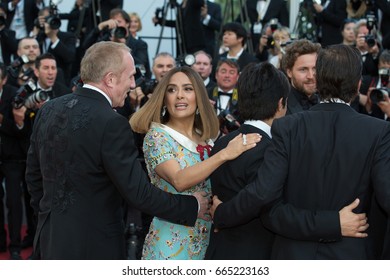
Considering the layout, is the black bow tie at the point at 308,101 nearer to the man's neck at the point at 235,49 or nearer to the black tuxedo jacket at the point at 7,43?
the man's neck at the point at 235,49

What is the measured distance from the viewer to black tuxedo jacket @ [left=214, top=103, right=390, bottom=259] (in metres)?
2.57

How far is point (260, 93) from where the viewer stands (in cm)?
291

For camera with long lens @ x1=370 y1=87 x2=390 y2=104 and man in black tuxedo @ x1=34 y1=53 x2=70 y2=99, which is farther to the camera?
man in black tuxedo @ x1=34 y1=53 x2=70 y2=99

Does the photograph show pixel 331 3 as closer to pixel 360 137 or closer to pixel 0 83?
pixel 0 83

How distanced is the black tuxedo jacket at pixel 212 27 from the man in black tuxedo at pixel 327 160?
620 centimetres

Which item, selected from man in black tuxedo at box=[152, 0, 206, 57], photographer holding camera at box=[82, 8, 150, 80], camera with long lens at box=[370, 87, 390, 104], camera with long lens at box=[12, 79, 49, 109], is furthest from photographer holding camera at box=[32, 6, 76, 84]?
camera with long lens at box=[370, 87, 390, 104]

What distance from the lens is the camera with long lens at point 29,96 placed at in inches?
220

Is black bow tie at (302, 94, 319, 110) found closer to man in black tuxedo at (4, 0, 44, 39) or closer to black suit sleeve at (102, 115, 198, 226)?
black suit sleeve at (102, 115, 198, 226)

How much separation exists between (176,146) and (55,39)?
16.0 ft

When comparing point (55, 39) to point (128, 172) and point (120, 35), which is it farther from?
point (128, 172)

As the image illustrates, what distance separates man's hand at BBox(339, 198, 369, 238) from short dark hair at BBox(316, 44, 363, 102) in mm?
416

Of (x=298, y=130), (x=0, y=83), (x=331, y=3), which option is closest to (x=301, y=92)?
(x=298, y=130)

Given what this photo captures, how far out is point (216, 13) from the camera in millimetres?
9055
